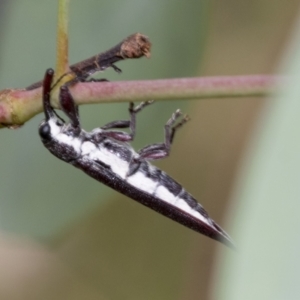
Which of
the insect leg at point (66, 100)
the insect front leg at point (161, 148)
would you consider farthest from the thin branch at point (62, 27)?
the insect front leg at point (161, 148)

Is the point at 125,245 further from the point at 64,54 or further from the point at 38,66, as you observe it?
the point at 64,54

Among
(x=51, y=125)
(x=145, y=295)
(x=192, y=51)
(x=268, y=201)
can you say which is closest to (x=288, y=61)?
(x=268, y=201)

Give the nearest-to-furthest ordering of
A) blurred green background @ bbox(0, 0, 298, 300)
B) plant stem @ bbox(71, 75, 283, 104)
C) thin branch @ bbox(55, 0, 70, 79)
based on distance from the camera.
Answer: plant stem @ bbox(71, 75, 283, 104)
thin branch @ bbox(55, 0, 70, 79)
blurred green background @ bbox(0, 0, 298, 300)

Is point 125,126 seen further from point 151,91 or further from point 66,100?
point 151,91

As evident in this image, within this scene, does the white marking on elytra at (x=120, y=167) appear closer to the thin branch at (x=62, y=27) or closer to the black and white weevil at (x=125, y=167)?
the black and white weevil at (x=125, y=167)

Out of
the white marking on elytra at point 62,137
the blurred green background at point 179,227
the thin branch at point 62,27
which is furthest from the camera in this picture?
the blurred green background at point 179,227

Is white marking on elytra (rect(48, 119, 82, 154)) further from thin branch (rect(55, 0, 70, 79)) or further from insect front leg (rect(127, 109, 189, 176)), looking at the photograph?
thin branch (rect(55, 0, 70, 79))

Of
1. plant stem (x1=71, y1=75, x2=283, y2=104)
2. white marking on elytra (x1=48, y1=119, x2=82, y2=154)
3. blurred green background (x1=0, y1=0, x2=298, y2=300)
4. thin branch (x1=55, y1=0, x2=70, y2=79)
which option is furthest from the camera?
blurred green background (x1=0, y1=0, x2=298, y2=300)

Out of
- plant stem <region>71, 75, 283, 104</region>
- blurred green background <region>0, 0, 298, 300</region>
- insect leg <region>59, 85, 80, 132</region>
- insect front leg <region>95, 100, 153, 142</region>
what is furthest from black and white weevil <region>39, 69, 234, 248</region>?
blurred green background <region>0, 0, 298, 300</region>

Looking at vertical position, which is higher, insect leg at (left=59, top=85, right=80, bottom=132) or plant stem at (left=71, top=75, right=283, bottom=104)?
plant stem at (left=71, top=75, right=283, bottom=104)
